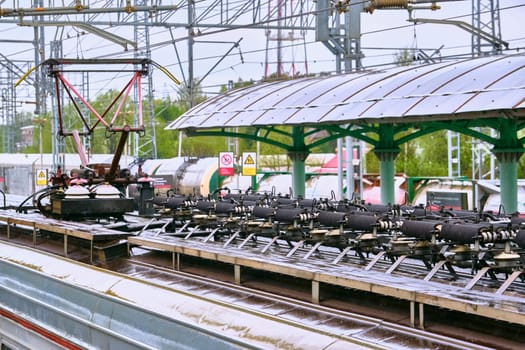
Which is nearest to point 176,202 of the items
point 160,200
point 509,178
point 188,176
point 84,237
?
point 160,200

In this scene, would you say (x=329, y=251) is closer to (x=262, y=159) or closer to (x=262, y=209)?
(x=262, y=209)

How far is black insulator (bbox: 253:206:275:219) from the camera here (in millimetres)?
9242

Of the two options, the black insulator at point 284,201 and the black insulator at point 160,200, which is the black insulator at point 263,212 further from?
the black insulator at point 160,200

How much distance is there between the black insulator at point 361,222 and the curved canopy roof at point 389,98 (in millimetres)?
4292

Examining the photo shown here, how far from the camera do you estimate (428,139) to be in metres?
62.5

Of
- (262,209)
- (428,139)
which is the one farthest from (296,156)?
(428,139)

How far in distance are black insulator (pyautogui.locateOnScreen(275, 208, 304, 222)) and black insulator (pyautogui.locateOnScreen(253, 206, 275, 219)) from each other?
14 cm

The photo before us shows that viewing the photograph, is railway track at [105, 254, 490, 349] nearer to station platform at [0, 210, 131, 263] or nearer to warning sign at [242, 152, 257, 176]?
station platform at [0, 210, 131, 263]

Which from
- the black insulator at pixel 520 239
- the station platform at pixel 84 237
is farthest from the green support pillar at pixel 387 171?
the black insulator at pixel 520 239

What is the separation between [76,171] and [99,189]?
5.22ft

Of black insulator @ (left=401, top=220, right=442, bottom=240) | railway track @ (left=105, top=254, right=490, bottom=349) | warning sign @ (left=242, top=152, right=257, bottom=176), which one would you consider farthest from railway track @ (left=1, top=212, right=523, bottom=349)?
warning sign @ (left=242, top=152, right=257, bottom=176)

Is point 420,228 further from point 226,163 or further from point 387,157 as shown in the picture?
point 226,163

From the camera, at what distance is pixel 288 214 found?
8883mm

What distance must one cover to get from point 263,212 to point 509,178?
24.5ft
